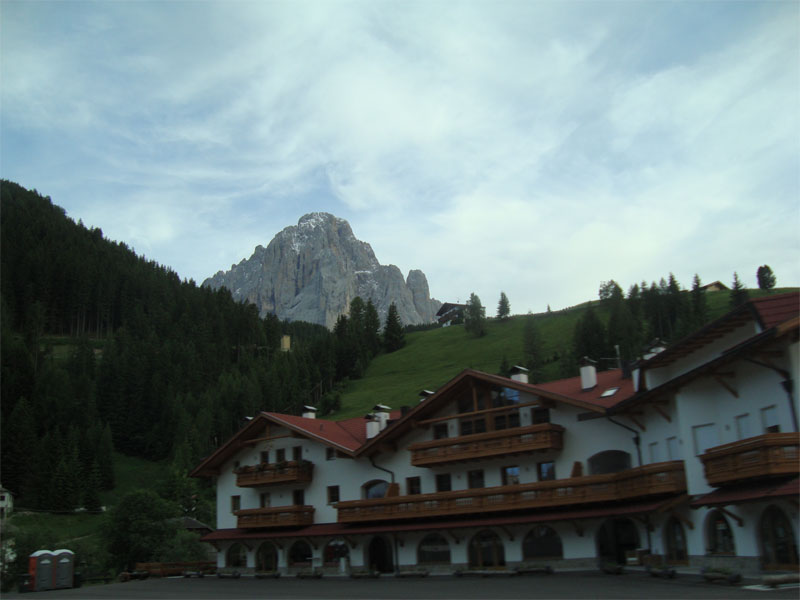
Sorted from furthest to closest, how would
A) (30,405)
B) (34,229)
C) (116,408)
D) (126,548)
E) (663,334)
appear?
(34,229), (663,334), (116,408), (30,405), (126,548)

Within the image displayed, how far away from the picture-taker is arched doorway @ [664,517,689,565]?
2922 centimetres

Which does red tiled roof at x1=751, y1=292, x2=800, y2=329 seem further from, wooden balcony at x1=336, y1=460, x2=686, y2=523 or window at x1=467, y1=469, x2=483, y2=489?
window at x1=467, y1=469, x2=483, y2=489

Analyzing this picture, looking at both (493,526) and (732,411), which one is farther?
(493,526)

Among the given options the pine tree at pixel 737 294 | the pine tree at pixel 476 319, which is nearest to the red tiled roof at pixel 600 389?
the pine tree at pixel 737 294

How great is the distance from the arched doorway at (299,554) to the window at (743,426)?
86.0 feet

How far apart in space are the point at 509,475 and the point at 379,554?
9.29 meters

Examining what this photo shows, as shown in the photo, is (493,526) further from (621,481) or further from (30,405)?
(30,405)

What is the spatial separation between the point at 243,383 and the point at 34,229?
84.7 metres

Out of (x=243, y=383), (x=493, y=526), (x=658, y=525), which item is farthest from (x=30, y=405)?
(x=658, y=525)

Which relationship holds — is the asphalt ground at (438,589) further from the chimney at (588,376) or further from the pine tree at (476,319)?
the pine tree at (476,319)

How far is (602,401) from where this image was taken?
1391 inches

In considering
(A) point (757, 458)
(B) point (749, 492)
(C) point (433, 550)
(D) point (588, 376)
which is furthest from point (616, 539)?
(A) point (757, 458)

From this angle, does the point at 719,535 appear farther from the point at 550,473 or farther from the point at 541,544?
the point at 550,473

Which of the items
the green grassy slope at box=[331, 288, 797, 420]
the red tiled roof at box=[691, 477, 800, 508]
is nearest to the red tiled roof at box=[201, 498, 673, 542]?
the red tiled roof at box=[691, 477, 800, 508]
